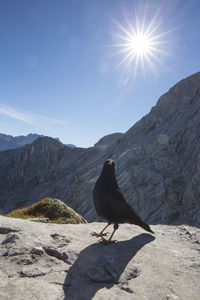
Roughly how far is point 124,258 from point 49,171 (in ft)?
503

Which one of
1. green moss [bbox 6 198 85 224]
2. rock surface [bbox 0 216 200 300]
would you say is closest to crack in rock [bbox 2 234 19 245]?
rock surface [bbox 0 216 200 300]

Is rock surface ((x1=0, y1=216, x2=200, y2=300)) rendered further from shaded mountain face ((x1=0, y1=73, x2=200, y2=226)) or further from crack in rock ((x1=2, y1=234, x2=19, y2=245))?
shaded mountain face ((x1=0, y1=73, x2=200, y2=226))

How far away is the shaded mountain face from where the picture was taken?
60812 millimetres

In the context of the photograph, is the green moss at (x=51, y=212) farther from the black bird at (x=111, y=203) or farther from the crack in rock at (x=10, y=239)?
the crack in rock at (x=10, y=239)

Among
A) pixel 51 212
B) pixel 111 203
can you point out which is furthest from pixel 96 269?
pixel 51 212

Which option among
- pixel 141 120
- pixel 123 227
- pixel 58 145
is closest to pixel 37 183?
pixel 58 145

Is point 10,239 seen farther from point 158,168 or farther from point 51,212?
point 158,168

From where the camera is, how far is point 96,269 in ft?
17.2

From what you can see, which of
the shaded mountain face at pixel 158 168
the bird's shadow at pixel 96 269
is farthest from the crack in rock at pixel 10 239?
the shaded mountain face at pixel 158 168

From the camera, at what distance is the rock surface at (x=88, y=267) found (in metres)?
4.37

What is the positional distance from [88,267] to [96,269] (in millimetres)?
199

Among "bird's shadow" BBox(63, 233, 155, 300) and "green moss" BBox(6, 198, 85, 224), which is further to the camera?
"green moss" BBox(6, 198, 85, 224)

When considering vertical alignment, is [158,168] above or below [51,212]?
above

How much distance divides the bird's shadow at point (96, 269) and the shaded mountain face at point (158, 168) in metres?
50.7
